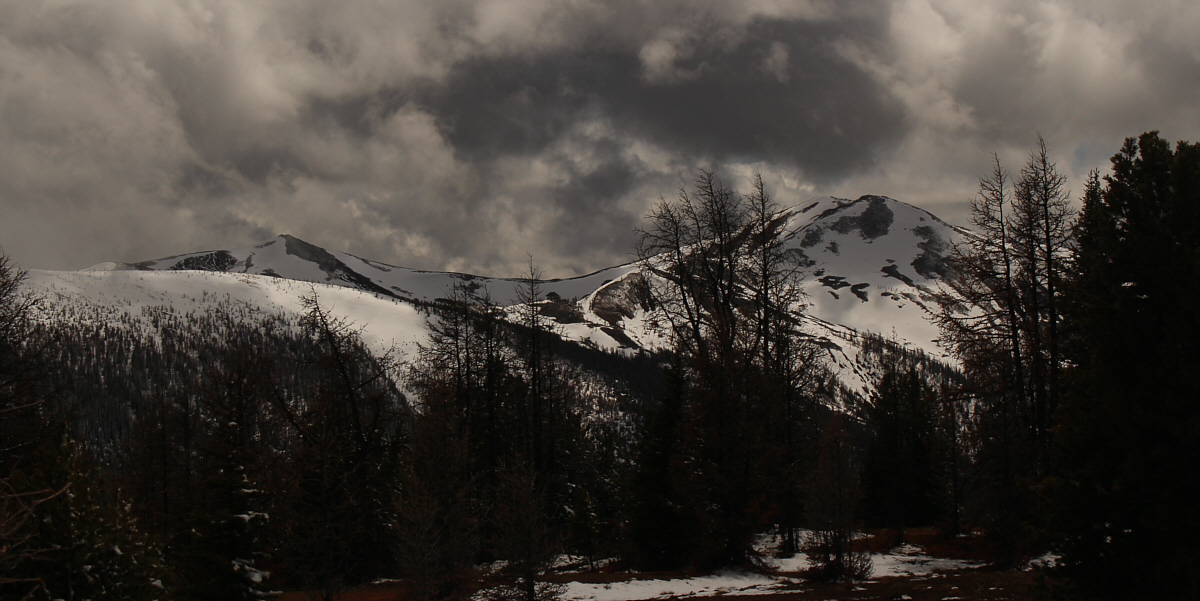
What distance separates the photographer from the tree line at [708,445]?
9.14 meters

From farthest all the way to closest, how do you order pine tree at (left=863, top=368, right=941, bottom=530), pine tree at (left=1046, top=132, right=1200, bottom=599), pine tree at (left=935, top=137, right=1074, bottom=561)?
1. pine tree at (left=863, top=368, right=941, bottom=530)
2. pine tree at (left=935, top=137, right=1074, bottom=561)
3. pine tree at (left=1046, top=132, right=1200, bottom=599)

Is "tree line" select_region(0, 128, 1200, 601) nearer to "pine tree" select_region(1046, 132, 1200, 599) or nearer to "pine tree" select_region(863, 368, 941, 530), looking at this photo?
"pine tree" select_region(1046, 132, 1200, 599)

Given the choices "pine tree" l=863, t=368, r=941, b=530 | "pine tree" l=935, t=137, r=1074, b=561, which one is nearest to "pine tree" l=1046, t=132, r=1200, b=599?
"pine tree" l=935, t=137, r=1074, b=561

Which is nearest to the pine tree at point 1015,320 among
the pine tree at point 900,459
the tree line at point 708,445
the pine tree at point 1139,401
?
the tree line at point 708,445

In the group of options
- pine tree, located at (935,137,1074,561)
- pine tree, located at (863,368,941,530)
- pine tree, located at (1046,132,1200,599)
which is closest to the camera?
pine tree, located at (1046,132,1200,599)

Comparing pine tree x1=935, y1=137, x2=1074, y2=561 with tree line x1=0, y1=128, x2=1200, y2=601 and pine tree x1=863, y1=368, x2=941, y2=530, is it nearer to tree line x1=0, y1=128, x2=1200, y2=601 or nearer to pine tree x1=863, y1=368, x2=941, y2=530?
tree line x1=0, y1=128, x2=1200, y2=601

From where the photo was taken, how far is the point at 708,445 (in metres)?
20.1

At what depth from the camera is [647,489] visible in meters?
23.8

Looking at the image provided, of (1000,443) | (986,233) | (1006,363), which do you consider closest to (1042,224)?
(986,233)

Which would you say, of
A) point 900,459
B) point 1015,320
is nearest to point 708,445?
point 1015,320

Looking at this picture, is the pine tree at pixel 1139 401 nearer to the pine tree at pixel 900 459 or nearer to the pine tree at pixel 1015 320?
the pine tree at pixel 1015 320

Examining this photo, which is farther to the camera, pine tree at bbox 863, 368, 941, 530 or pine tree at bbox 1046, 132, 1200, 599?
pine tree at bbox 863, 368, 941, 530

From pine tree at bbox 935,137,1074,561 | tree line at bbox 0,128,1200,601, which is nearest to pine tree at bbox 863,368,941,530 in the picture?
tree line at bbox 0,128,1200,601

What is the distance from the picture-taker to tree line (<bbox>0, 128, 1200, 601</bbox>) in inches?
360
